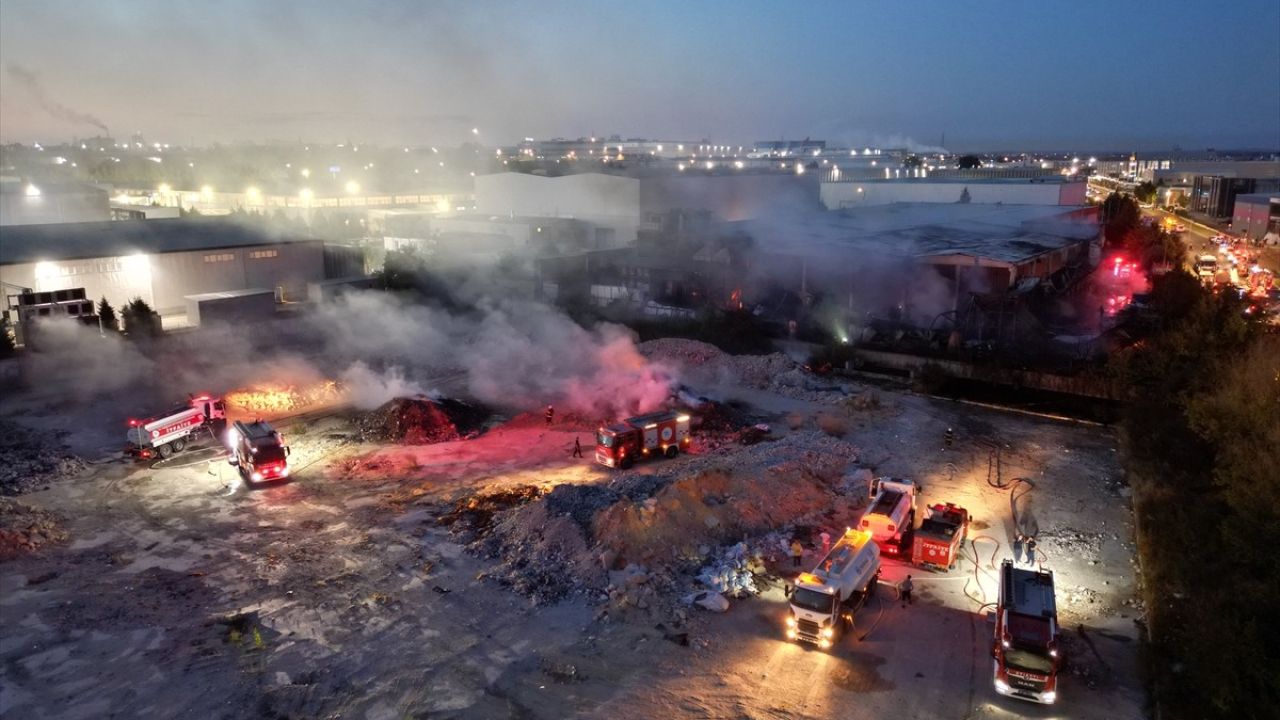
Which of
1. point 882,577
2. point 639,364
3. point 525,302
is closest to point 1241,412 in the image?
point 882,577

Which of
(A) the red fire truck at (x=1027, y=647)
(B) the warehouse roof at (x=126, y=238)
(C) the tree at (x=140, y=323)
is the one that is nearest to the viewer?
(A) the red fire truck at (x=1027, y=647)

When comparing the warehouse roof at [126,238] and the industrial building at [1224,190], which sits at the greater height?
the industrial building at [1224,190]

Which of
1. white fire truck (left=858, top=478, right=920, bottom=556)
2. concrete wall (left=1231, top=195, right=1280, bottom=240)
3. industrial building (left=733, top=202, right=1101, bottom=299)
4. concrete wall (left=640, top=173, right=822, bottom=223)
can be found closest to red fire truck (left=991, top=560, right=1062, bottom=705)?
white fire truck (left=858, top=478, right=920, bottom=556)

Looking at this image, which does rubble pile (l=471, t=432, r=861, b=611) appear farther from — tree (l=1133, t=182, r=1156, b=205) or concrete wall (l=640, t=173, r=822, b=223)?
tree (l=1133, t=182, r=1156, b=205)

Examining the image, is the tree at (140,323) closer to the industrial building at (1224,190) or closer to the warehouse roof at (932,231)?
the warehouse roof at (932,231)

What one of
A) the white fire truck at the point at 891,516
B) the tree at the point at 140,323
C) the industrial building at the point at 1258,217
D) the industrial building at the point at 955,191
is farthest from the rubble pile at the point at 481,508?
the industrial building at the point at 1258,217

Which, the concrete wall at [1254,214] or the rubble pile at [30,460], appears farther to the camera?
the concrete wall at [1254,214]
